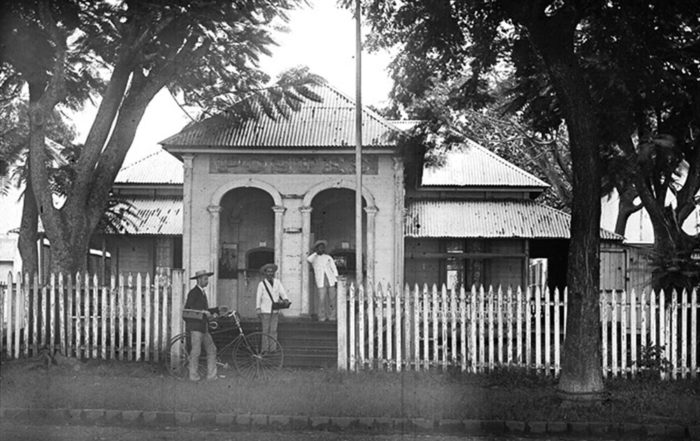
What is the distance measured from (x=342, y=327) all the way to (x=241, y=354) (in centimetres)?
177

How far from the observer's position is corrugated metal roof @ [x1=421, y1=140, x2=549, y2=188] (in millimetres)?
27016

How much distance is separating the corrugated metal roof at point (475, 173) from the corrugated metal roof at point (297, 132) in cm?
608

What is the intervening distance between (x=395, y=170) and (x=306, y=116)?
259 centimetres

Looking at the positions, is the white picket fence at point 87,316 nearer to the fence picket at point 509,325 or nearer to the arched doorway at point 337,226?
the fence picket at point 509,325

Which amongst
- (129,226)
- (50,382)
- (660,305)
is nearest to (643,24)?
(660,305)

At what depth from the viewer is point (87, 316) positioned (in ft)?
51.4

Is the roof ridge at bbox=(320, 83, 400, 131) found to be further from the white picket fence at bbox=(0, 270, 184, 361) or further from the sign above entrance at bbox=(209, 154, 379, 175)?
the white picket fence at bbox=(0, 270, 184, 361)

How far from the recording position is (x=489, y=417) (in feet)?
36.6

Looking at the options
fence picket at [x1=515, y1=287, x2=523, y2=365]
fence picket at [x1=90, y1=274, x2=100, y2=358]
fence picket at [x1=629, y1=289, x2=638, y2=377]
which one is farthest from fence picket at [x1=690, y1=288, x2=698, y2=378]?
fence picket at [x1=90, y1=274, x2=100, y2=358]

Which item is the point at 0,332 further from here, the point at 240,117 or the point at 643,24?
the point at 643,24

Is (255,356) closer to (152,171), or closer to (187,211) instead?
(187,211)

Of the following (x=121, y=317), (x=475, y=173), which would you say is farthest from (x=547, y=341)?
(x=475, y=173)

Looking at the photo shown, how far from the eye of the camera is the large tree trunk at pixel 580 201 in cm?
1242

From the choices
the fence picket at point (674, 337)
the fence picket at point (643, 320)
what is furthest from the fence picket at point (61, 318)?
the fence picket at point (674, 337)
